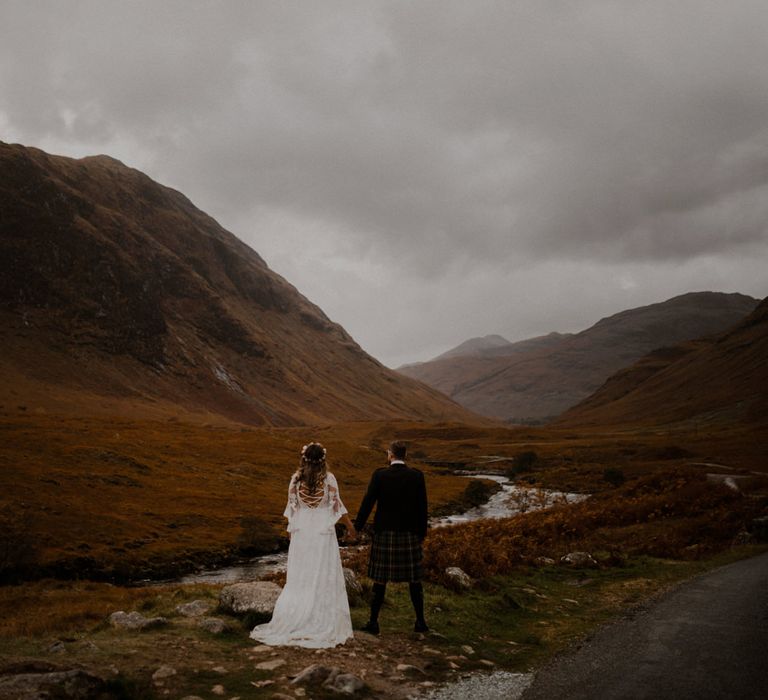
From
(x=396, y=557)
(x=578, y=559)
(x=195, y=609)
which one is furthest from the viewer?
(x=578, y=559)

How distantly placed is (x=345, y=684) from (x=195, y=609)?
6918 mm

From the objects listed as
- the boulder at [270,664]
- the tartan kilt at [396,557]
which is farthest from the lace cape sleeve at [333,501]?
the boulder at [270,664]

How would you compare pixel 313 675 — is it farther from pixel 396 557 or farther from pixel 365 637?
pixel 396 557

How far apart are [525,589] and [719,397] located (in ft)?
584

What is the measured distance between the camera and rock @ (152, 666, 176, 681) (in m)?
8.55

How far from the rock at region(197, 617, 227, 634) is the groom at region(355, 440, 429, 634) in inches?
123

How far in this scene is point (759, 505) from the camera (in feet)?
95.3

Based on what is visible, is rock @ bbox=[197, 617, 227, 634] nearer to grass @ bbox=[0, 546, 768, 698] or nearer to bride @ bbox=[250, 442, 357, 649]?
grass @ bbox=[0, 546, 768, 698]

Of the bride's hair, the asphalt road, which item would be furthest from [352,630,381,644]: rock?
the asphalt road

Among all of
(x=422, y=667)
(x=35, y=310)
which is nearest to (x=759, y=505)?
(x=422, y=667)

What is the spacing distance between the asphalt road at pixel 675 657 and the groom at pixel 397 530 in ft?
10.1

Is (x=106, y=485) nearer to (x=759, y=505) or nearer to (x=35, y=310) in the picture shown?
(x=759, y=505)

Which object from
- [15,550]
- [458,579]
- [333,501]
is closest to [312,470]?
[333,501]

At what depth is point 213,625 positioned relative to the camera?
1164 cm
